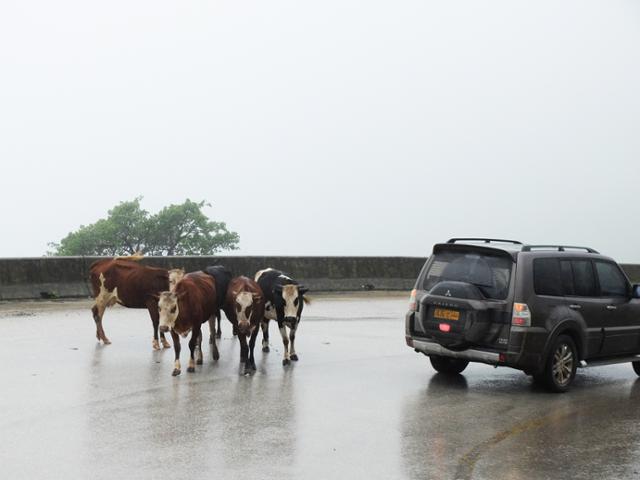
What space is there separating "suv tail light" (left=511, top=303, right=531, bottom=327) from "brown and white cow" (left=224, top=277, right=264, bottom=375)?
145 inches

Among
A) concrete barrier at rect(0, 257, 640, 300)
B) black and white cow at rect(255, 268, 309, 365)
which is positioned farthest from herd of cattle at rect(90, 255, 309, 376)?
concrete barrier at rect(0, 257, 640, 300)

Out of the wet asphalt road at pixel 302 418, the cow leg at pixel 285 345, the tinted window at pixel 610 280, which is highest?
the tinted window at pixel 610 280

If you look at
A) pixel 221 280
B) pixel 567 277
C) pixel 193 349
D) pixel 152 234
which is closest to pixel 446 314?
pixel 567 277

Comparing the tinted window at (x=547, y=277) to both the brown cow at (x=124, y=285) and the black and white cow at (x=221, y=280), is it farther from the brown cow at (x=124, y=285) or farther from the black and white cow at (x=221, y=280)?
the brown cow at (x=124, y=285)

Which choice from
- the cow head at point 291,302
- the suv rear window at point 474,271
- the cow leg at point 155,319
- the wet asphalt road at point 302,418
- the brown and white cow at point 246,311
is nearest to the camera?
the wet asphalt road at point 302,418

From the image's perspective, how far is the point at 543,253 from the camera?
1198cm

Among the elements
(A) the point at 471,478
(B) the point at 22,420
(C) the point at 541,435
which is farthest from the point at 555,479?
(B) the point at 22,420

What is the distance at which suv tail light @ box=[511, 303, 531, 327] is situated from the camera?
37.3 ft

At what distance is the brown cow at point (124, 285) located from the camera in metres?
15.6

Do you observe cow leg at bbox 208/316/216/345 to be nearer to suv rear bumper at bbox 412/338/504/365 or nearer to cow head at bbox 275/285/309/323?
cow head at bbox 275/285/309/323

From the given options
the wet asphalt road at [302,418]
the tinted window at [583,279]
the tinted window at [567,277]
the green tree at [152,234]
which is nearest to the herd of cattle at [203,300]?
the wet asphalt road at [302,418]

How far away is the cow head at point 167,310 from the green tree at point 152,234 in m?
66.9

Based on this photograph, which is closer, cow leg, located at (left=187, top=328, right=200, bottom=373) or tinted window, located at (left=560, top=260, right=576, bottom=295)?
tinted window, located at (left=560, top=260, right=576, bottom=295)

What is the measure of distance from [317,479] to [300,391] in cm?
393
